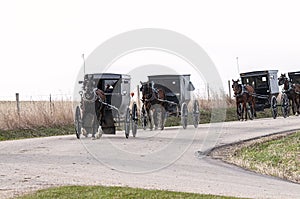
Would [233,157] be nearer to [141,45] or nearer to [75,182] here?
[141,45]

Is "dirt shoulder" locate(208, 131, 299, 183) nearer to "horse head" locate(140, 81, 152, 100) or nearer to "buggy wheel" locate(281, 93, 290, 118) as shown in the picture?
"horse head" locate(140, 81, 152, 100)

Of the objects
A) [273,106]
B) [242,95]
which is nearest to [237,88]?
[242,95]

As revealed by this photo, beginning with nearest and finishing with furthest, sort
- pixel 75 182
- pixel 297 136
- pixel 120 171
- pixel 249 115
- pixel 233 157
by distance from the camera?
pixel 75 182
pixel 120 171
pixel 233 157
pixel 297 136
pixel 249 115

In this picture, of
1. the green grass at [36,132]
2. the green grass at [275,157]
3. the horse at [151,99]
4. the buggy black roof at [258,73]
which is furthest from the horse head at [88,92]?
the buggy black roof at [258,73]

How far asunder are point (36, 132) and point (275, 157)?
1312 centimetres

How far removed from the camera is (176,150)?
1758cm

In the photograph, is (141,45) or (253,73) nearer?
(141,45)

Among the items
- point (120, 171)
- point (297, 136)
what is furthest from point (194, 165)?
point (297, 136)

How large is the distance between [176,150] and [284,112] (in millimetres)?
17834

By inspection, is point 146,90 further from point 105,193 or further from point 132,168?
point 105,193

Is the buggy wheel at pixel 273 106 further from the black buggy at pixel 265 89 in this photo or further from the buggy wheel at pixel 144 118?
the buggy wheel at pixel 144 118

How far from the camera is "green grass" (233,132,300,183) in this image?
15.6 m

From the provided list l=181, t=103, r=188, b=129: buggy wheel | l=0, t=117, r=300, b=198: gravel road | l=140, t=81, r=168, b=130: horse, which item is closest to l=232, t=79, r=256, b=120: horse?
l=181, t=103, r=188, b=129: buggy wheel

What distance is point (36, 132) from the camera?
2786 cm
